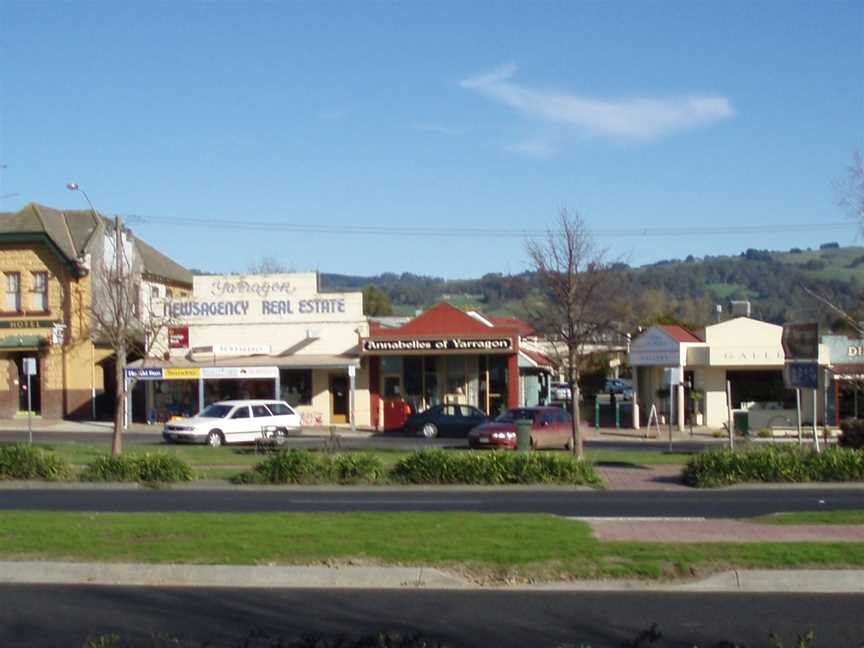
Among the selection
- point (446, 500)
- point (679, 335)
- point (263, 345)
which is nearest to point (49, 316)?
point (263, 345)

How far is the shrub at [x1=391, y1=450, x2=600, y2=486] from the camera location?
22656 mm

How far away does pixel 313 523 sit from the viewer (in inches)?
570

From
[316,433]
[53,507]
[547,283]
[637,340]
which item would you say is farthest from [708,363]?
[53,507]

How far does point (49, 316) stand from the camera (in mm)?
47688

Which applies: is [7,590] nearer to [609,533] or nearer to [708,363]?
[609,533]

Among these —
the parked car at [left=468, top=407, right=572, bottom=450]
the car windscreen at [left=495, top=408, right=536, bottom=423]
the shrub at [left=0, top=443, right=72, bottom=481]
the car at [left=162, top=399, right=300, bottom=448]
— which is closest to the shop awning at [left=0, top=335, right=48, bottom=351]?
the car at [left=162, top=399, right=300, bottom=448]

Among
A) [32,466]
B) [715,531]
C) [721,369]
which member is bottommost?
[715,531]

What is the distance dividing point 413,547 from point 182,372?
3411 centimetres

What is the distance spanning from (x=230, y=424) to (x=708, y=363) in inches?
784

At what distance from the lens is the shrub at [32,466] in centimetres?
2338

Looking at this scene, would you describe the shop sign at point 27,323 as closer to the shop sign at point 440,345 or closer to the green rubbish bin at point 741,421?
the shop sign at point 440,345

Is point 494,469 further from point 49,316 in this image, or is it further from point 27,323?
point 27,323

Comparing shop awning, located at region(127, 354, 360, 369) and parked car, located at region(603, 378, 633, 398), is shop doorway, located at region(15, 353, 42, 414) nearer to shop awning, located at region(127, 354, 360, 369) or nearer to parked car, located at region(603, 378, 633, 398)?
shop awning, located at region(127, 354, 360, 369)

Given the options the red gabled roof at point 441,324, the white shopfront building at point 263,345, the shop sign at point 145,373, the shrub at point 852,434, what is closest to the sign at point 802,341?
the shrub at point 852,434
